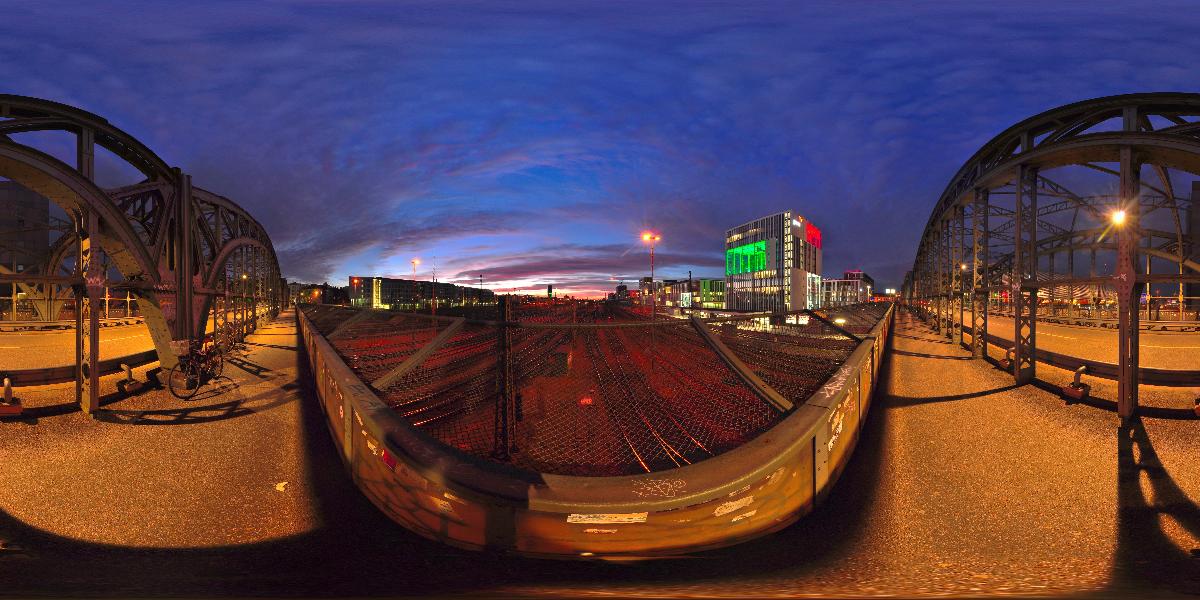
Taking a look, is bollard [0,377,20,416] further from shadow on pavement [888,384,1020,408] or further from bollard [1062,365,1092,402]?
bollard [1062,365,1092,402]

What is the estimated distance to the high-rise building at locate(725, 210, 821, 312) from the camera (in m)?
87.6

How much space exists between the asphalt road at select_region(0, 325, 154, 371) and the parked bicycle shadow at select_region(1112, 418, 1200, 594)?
904 inches

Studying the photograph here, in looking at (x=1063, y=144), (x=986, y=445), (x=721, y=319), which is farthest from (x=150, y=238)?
(x=1063, y=144)

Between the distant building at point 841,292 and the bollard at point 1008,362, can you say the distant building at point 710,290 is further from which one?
the bollard at point 1008,362

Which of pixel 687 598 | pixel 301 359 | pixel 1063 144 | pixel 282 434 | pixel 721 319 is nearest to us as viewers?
pixel 687 598

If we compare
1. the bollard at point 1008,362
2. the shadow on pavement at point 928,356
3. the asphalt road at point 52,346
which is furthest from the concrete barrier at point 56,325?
the bollard at point 1008,362

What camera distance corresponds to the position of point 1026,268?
37.7 feet

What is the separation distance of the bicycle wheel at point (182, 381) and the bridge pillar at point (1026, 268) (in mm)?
19949

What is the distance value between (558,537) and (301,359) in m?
15.9

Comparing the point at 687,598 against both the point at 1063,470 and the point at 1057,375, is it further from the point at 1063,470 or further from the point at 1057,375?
the point at 1057,375

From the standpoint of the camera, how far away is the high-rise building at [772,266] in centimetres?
8756

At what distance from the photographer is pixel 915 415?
8.12 m

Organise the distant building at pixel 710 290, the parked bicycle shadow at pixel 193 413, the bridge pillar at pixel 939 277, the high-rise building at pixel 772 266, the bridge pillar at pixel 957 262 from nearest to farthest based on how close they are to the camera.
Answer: the parked bicycle shadow at pixel 193 413, the bridge pillar at pixel 957 262, the bridge pillar at pixel 939 277, the high-rise building at pixel 772 266, the distant building at pixel 710 290

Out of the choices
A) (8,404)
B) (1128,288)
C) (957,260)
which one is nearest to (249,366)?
(8,404)
